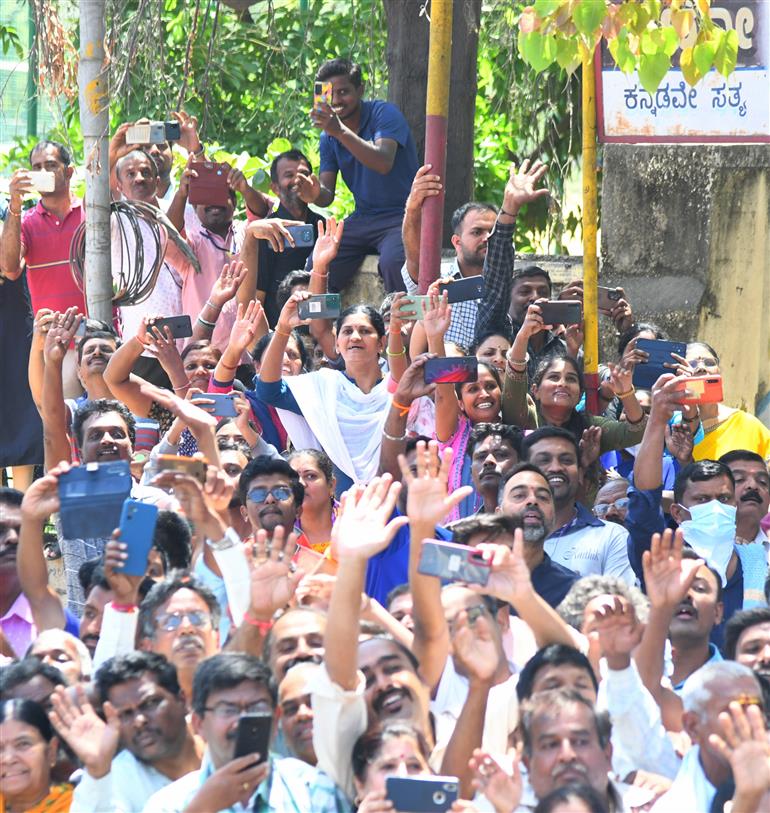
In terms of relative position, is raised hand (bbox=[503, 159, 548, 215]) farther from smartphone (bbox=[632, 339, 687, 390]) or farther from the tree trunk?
the tree trunk

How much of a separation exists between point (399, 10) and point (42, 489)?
17.1 feet

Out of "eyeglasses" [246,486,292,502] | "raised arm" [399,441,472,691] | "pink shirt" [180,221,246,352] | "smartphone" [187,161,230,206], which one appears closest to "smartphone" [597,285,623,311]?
"pink shirt" [180,221,246,352]

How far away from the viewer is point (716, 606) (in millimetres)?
6332

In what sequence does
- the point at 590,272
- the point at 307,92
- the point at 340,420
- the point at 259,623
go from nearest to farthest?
the point at 259,623 < the point at 340,420 < the point at 590,272 < the point at 307,92

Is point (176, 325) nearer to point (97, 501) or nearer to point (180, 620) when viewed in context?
point (97, 501)

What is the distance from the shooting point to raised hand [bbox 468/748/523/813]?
4852 millimetres

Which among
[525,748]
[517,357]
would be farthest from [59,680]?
[517,357]

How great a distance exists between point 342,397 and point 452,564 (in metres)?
2.70

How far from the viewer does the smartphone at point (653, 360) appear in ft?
25.0

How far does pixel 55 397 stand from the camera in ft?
25.5

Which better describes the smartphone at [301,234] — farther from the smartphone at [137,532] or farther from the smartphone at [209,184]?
the smartphone at [137,532]

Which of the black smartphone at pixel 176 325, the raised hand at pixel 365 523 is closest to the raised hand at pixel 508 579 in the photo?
the raised hand at pixel 365 523

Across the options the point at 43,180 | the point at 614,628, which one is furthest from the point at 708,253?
the point at 614,628

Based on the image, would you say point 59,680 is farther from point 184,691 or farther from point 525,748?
point 525,748
